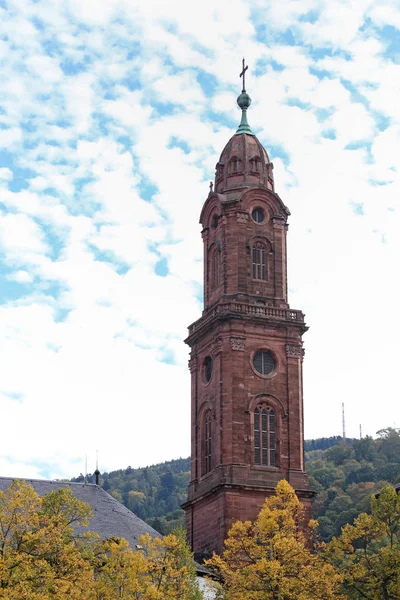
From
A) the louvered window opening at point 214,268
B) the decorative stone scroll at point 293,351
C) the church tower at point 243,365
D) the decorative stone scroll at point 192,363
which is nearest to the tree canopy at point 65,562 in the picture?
the church tower at point 243,365

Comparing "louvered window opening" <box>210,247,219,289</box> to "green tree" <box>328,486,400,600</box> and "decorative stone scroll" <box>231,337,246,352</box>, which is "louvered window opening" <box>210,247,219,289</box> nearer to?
"decorative stone scroll" <box>231,337,246,352</box>

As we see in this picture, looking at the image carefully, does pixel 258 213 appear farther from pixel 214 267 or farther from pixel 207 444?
pixel 207 444

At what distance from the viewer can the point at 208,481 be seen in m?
85.1

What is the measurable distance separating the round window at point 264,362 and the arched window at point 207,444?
4678 mm

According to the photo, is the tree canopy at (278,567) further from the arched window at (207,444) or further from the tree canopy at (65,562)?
the arched window at (207,444)

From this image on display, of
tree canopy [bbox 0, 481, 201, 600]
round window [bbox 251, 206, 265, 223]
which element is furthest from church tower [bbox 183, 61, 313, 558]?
tree canopy [bbox 0, 481, 201, 600]

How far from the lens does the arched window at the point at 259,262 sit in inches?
3531

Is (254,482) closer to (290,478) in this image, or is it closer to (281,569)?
(290,478)

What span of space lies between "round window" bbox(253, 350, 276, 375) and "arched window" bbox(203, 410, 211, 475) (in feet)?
15.3

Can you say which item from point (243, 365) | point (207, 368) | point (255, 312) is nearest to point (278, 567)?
point (243, 365)

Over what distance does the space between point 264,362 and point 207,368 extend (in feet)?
14.5

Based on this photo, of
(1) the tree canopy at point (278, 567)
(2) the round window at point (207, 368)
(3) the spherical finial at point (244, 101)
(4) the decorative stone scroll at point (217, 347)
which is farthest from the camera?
(3) the spherical finial at point (244, 101)

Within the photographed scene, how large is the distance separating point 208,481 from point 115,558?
93.7ft

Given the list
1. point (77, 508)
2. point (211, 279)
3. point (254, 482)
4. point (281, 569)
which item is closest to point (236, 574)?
point (281, 569)
